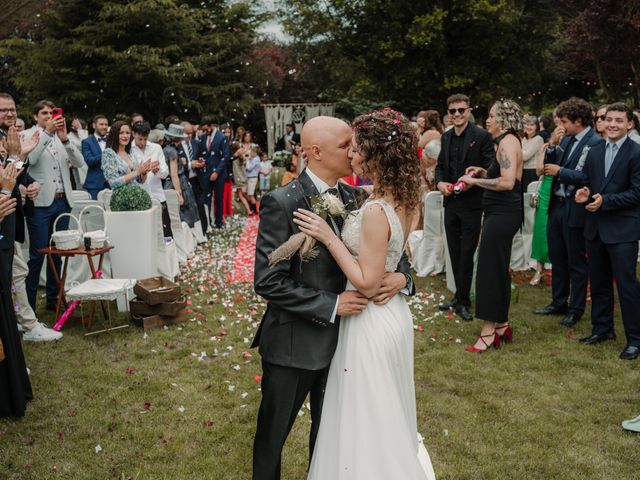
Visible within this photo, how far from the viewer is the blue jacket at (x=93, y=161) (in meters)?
8.80

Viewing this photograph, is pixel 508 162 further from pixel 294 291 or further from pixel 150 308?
pixel 150 308

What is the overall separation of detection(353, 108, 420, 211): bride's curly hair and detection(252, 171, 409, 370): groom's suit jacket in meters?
0.30

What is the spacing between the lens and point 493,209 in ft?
19.4

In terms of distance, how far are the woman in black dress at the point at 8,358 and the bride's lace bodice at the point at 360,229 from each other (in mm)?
2937

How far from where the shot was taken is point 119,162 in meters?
7.56

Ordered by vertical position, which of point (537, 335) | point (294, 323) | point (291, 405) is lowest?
point (537, 335)

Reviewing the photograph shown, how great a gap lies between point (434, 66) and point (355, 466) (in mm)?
23596

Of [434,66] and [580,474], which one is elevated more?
[434,66]

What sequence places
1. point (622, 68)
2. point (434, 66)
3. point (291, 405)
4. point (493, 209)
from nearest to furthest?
point (291, 405) < point (493, 209) < point (622, 68) < point (434, 66)

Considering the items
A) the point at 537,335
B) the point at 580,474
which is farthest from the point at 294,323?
the point at 537,335

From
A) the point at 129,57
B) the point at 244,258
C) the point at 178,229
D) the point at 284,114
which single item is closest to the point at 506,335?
the point at 244,258

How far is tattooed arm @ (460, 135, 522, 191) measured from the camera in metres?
5.62

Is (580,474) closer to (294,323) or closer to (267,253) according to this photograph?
(294,323)

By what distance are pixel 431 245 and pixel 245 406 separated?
4954mm
